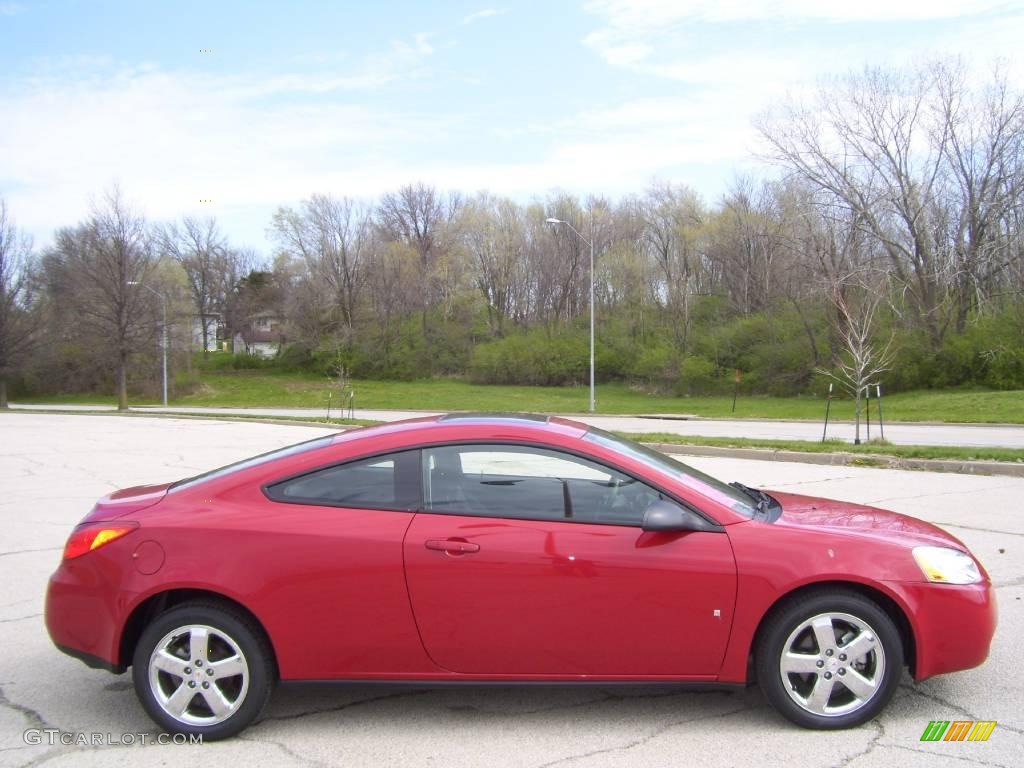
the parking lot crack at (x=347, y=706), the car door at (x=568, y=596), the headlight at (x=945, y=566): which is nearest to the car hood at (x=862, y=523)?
the headlight at (x=945, y=566)

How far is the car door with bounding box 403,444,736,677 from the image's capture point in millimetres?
3465

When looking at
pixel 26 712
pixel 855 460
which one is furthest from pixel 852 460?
pixel 26 712

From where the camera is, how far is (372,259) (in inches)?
2640

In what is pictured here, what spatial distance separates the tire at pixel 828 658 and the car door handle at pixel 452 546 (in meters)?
1.35

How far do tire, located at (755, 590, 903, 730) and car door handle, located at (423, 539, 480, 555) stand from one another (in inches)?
53.0

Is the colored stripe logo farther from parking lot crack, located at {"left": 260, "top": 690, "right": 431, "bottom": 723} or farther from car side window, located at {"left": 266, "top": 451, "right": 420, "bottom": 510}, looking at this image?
car side window, located at {"left": 266, "top": 451, "right": 420, "bottom": 510}

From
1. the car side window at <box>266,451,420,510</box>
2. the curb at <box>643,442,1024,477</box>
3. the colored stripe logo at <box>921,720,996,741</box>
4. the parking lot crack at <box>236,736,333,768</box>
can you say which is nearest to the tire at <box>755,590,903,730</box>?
the colored stripe logo at <box>921,720,996,741</box>

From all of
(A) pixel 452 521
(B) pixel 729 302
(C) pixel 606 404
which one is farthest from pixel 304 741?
(B) pixel 729 302

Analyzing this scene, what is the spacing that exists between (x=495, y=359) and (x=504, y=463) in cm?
5458

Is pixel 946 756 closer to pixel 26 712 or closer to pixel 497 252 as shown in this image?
pixel 26 712

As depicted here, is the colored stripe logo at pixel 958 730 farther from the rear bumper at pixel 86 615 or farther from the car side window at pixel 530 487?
the rear bumper at pixel 86 615

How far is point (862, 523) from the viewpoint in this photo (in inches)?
153

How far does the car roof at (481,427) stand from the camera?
381cm

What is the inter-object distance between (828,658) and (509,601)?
1428mm
